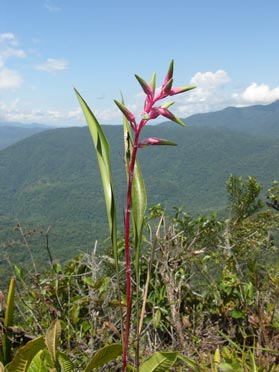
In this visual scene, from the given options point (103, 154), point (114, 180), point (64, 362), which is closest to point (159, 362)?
point (64, 362)

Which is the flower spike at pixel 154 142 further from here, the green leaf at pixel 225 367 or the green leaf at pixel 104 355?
the green leaf at pixel 225 367

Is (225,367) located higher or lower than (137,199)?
lower

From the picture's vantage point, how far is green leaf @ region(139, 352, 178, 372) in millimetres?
809

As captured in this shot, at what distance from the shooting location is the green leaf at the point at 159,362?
0.81 metres

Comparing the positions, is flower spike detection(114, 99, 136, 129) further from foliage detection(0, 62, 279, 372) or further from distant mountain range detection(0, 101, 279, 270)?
distant mountain range detection(0, 101, 279, 270)

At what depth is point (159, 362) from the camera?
0.81m

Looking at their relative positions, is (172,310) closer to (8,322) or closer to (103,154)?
(8,322)

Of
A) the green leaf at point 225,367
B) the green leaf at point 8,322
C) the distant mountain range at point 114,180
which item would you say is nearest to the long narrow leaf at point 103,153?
the green leaf at point 8,322

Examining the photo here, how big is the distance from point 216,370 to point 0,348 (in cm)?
60

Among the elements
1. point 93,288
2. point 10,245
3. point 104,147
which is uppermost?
point 104,147

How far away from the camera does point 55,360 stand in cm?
88

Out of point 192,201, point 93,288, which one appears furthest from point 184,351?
point 192,201

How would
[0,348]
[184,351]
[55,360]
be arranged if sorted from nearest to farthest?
[55,360] < [0,348] < [184,351]

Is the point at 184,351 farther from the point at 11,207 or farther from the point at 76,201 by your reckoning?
the point at 11,207
